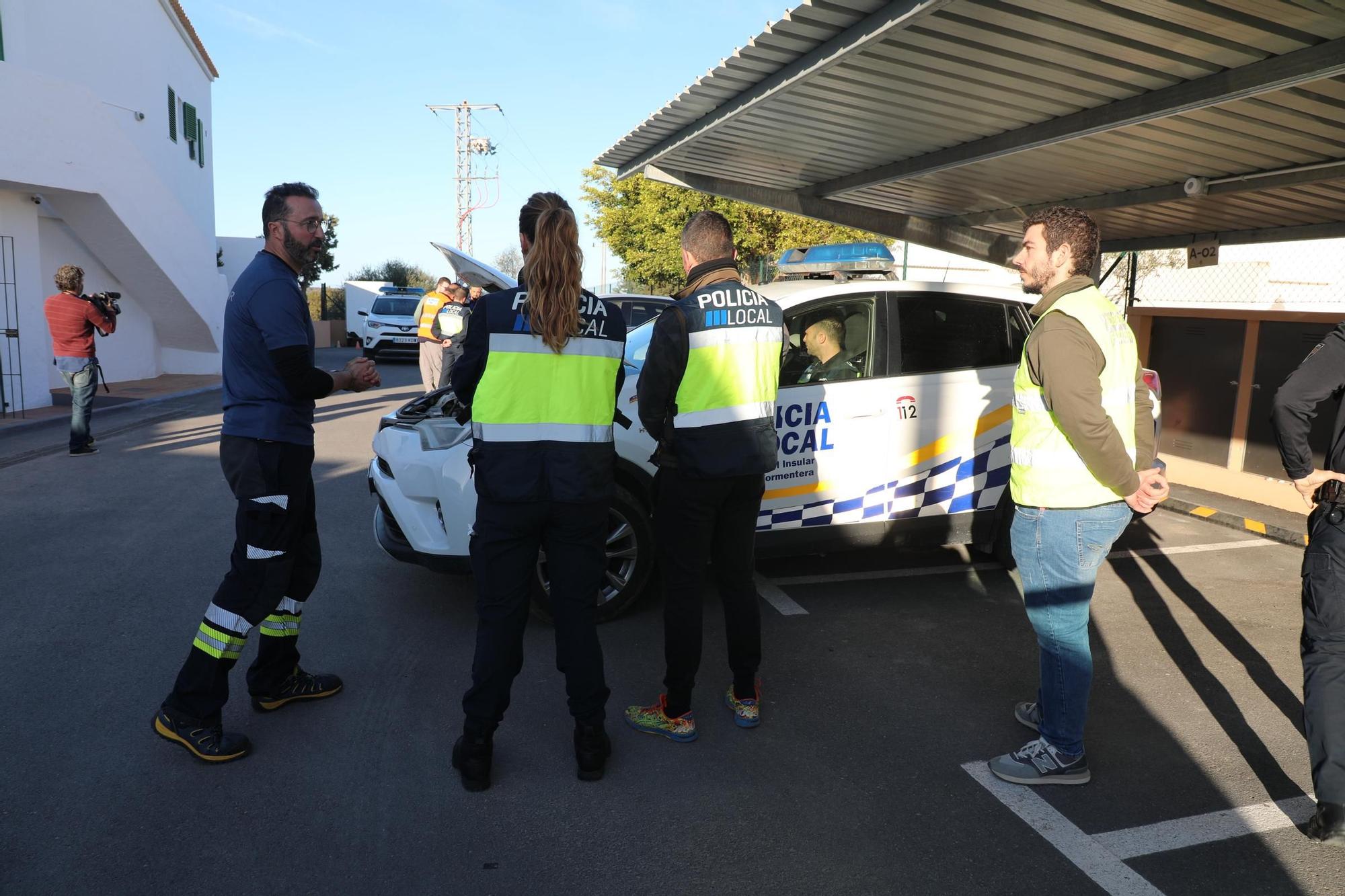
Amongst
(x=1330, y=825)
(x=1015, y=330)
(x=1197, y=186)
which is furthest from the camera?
(x=1197, y=186)

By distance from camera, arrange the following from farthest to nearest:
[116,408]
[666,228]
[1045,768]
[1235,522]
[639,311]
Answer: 1. [666,228]
2. [116,408]
3. [639,311]
4. [1235,522]
5. [1045,768]

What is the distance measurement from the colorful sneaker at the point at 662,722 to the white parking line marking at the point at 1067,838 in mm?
1045

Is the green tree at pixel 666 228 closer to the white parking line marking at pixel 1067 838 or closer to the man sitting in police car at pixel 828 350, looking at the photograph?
the man sitting in police car at pixel 828 350

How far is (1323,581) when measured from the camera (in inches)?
117

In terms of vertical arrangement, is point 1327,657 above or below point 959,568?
above

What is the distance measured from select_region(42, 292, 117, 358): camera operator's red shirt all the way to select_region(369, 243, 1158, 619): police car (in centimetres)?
571

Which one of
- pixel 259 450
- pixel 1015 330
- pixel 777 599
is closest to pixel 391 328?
pixel 777 599

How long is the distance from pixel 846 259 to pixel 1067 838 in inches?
157

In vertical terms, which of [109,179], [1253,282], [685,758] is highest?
[109,179]

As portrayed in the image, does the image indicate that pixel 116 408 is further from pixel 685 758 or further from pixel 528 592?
pixel 685 758

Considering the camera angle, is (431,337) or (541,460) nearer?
(541,460)

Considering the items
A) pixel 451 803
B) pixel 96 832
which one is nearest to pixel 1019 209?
pixel 451 803

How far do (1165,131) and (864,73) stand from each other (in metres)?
2.18

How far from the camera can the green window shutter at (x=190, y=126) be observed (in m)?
20.0
